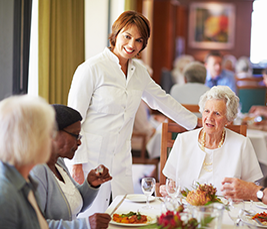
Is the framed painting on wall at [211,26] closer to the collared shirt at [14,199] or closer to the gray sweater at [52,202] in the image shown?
the gray sweater at [52,202]

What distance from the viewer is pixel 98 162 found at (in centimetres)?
234

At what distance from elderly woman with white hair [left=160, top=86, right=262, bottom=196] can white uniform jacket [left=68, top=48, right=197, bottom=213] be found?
0.35m

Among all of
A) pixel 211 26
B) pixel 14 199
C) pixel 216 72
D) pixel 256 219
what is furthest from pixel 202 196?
pixel 211 26

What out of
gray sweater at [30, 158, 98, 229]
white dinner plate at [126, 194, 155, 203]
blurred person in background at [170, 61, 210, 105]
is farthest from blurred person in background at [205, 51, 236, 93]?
gray sweater at [30, 158, 98, 229]

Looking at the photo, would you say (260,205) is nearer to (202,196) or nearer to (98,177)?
(202,196)

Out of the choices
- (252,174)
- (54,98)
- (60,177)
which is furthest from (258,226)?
(54,98)

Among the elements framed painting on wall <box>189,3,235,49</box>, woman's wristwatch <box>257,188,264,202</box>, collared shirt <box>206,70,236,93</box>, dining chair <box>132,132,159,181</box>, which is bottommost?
dining chair <box>132,132,159,181</box>

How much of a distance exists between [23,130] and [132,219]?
738mm

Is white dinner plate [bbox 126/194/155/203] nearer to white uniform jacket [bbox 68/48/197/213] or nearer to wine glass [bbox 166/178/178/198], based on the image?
wine glass [bbox 166/178/178/198]

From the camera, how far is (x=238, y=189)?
5.85ft

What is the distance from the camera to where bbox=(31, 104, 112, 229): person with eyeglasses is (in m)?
1.39

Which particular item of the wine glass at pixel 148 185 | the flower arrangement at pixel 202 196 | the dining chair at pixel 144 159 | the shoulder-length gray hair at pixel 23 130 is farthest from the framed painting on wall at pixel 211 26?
the shoulder-length gray hair at pixel 23 130

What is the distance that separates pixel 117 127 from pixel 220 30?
38.5 ft

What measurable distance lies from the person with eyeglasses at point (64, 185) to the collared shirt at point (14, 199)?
227 mm
